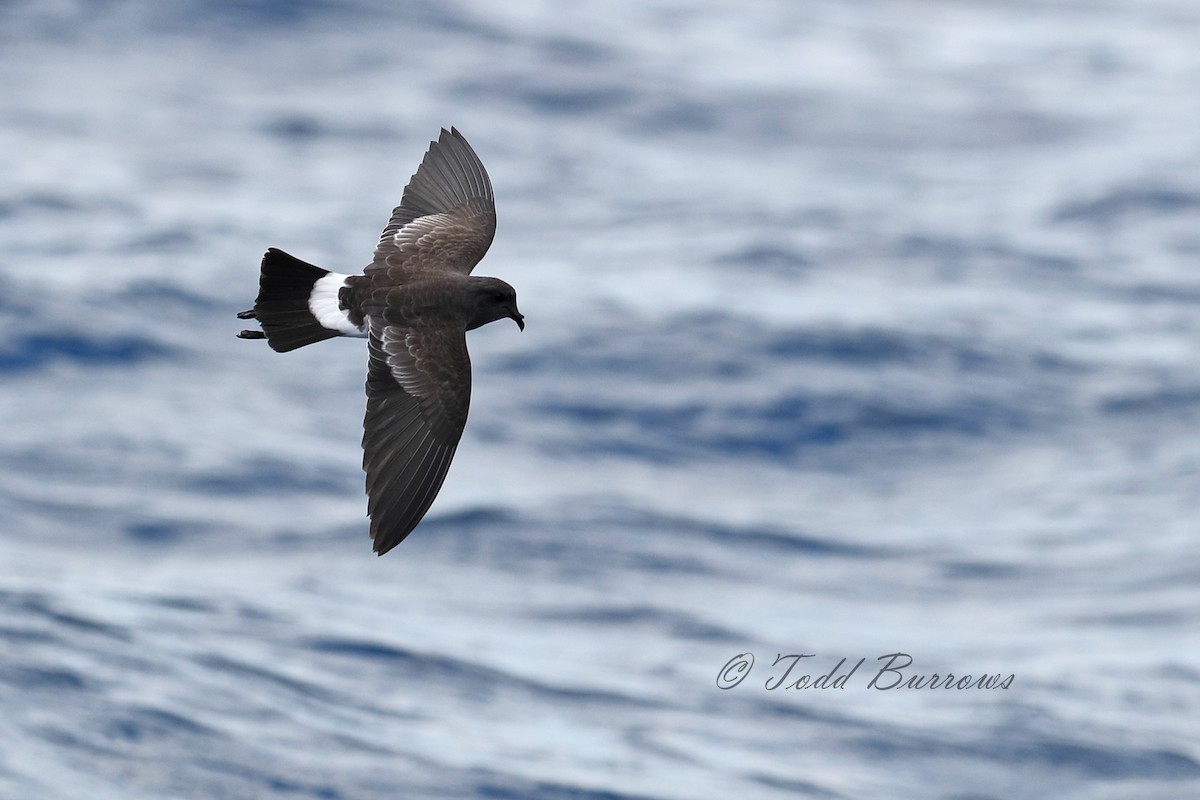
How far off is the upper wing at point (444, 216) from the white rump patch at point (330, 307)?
1.35ft

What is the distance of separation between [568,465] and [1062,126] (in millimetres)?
13296

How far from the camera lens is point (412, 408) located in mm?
5922

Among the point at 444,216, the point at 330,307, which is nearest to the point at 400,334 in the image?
the point at 330,307

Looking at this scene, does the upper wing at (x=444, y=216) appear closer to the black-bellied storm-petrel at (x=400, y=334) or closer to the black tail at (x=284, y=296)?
the black-bellied storm-petrel at (x=400, y=334)

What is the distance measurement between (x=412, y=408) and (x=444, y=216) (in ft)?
4.11

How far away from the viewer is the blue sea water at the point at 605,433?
1535 cm

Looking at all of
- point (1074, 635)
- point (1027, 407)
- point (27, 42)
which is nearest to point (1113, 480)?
point (1027, 407)

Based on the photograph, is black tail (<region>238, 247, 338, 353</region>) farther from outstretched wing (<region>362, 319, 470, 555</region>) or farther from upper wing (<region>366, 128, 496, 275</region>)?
upper wing (<region>366, 128, 496, 275</region>)

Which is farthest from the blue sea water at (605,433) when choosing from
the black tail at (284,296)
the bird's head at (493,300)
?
the bird's head at (493,300)

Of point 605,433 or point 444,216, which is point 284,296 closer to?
point 444,216

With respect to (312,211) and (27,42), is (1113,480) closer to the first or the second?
(312,211)

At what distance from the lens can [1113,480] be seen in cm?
1975

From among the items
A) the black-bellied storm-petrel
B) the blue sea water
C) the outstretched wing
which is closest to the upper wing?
the black-bellied storm-petrel

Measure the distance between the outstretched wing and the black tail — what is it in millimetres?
251
